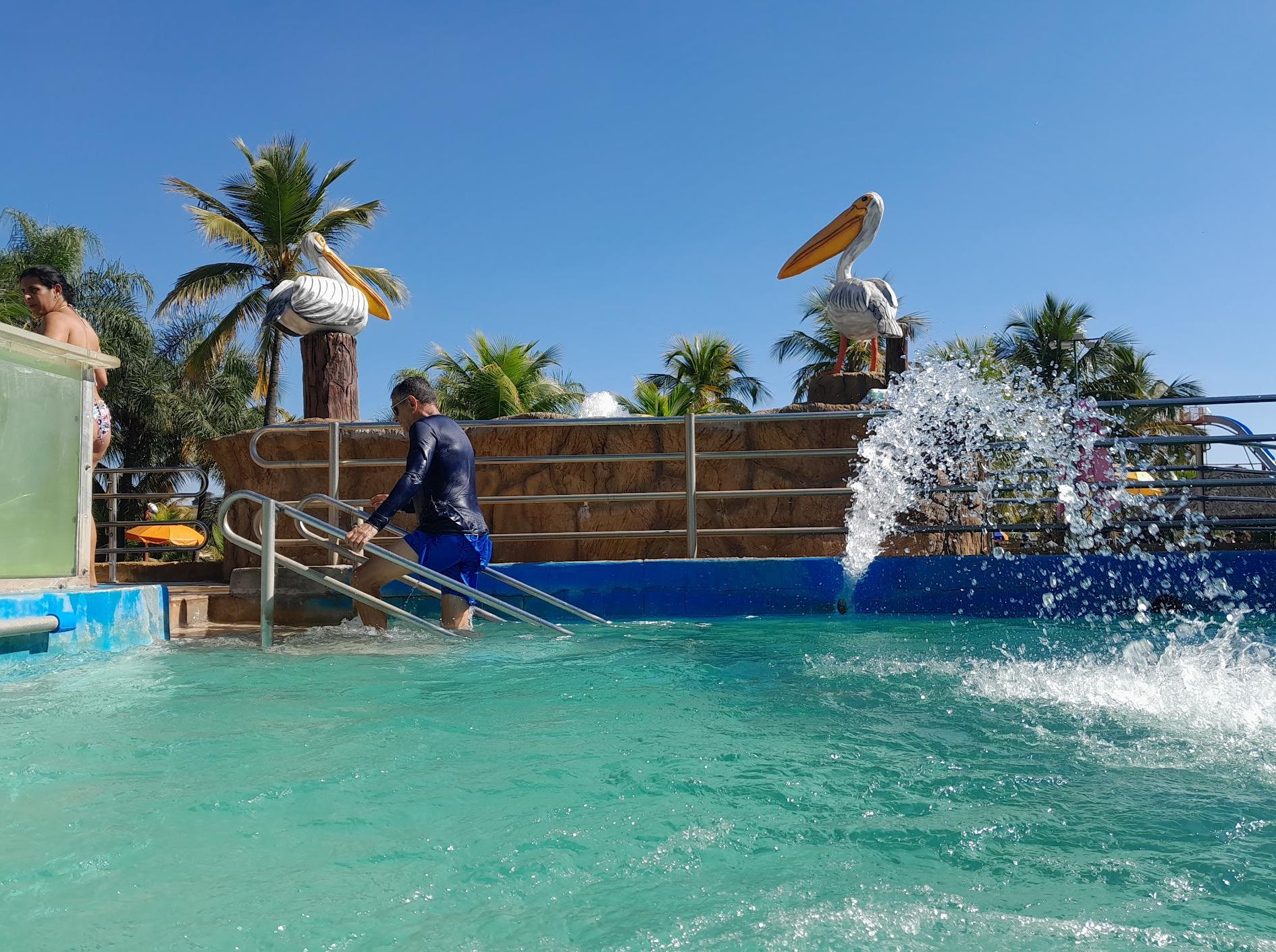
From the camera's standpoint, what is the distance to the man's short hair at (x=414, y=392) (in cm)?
548

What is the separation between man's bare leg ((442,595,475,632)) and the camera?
544 cm

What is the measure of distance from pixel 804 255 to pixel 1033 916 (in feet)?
39.3

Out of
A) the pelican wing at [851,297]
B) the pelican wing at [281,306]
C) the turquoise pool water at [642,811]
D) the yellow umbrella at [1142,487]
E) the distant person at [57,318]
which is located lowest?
the turquoise pool water at [642,811]

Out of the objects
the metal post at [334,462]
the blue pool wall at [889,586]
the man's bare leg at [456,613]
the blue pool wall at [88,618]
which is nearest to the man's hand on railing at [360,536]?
the man's bare leg at [456,613]

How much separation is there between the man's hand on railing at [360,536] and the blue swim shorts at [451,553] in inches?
19.6

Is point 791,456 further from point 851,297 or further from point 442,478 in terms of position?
point 851,297

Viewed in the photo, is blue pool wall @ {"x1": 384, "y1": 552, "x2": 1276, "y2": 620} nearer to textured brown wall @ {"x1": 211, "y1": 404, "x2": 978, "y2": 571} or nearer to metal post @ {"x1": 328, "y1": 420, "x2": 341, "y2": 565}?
metal post @ {"x1": 328, "y1": 420, "x2": 341, "y2": 565}

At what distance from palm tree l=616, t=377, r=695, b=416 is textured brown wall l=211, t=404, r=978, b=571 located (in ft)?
60.3

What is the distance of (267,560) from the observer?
16.9ft

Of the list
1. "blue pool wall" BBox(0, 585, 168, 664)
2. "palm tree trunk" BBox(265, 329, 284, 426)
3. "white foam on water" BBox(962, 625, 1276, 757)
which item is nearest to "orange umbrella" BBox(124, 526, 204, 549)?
"palm tree trunk" BBox(265, 329, 284, 426)

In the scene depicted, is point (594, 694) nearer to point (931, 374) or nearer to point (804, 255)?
point (931, 374)

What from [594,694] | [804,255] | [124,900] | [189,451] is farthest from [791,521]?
[189,451]

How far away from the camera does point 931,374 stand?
762cm

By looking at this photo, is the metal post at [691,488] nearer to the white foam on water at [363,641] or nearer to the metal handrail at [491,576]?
the metal handrail at [491,576]
